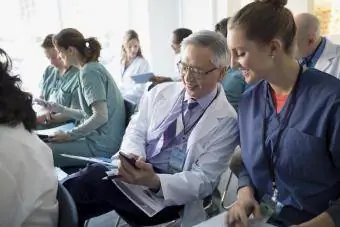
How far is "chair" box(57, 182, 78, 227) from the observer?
105cm

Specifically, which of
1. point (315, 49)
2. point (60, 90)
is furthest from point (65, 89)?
point (315, 49)

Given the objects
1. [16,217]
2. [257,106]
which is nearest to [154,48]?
[257,106]

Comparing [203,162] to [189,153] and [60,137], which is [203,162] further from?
[60,137]

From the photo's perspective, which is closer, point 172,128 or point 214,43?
point 214,43

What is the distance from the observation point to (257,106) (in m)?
1.33

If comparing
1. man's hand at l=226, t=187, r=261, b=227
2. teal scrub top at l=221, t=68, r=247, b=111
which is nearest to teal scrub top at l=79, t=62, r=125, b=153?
teal scrub top at l=221, t=68, r=247, b=111

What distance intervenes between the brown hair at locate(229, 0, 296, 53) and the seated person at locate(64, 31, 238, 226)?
0.34 metres

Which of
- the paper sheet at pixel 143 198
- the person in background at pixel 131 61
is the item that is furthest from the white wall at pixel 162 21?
the paper sheet at pixel 143 198

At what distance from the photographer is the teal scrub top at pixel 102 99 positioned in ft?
7.89

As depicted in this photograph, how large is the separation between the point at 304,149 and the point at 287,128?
3.4 inches

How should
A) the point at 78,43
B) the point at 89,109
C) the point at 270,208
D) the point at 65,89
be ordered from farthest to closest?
the point at 65,89 → the point at 78,43 → the point at 89,109 → the point at 270,208

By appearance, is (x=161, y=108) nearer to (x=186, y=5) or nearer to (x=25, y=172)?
(x=25, y=172)

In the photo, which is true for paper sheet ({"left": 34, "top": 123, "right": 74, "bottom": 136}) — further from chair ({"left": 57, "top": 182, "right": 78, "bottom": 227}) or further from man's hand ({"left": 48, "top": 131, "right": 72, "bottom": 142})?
chair ({"left": 57, "top": 182, "right": 78, "bottom": 227})

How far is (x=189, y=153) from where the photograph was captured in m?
1.51
